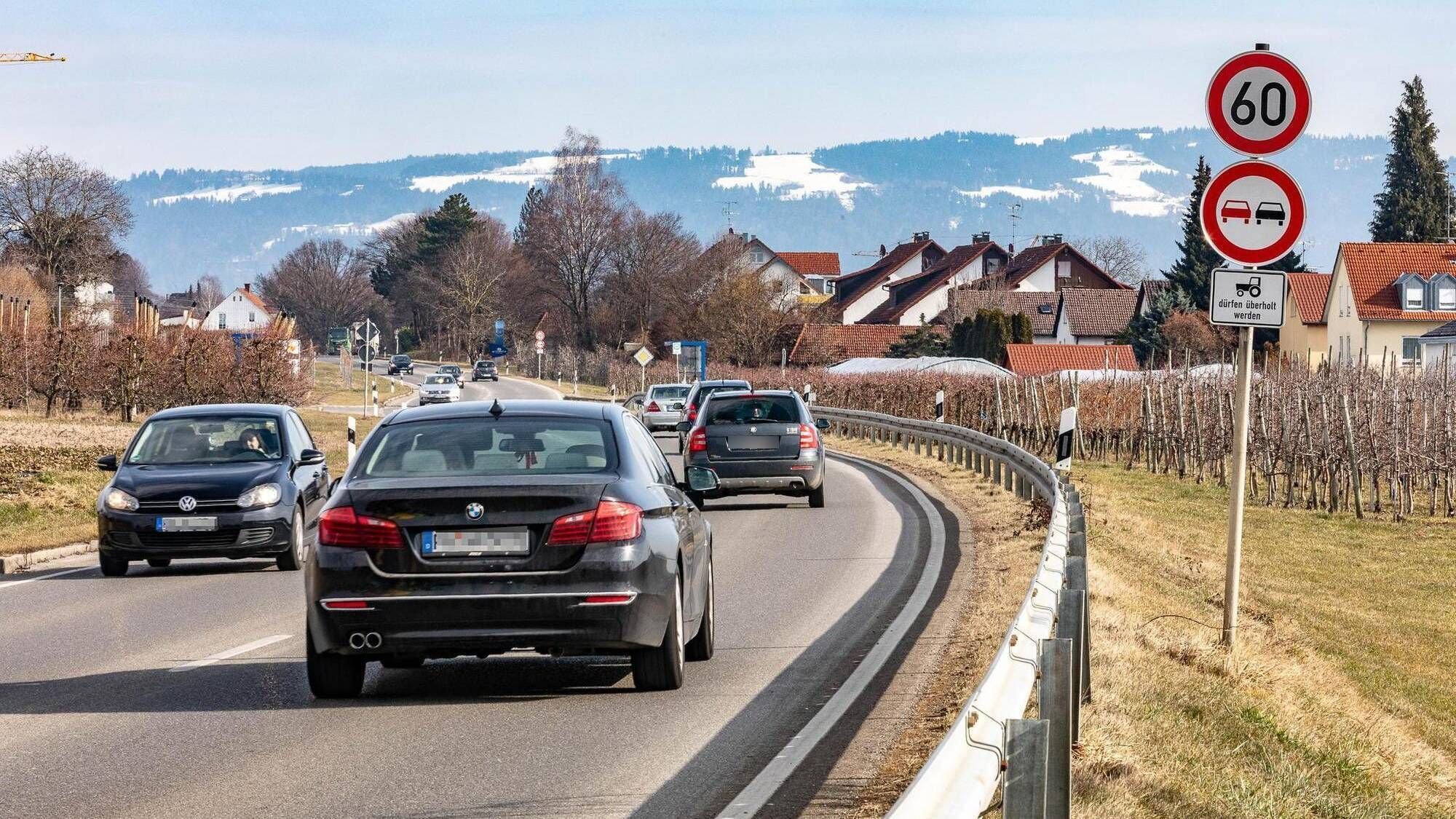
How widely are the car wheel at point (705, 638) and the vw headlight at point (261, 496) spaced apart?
269 inches

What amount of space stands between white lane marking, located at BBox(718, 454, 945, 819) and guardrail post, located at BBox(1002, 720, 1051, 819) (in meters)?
2.14

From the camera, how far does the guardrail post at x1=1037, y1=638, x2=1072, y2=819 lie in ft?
17.5

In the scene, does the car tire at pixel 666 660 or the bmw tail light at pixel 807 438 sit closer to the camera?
the car tire at pixel 666 660

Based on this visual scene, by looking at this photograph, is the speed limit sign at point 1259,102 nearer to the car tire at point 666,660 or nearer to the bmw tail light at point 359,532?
the car tire at point 666,660

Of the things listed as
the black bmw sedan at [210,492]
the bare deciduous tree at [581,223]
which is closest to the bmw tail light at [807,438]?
the black bmw sedan at [210,492]

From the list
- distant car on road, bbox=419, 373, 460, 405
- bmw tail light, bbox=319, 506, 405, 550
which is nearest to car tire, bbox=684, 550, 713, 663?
bmw tail light, bbox=319, 506, 405, 550

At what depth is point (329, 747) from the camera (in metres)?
7.75

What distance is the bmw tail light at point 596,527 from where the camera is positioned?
8.57m

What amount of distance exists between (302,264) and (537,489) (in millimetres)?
175272

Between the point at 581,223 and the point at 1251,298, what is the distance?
10819 cm

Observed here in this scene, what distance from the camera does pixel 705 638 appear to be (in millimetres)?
10180

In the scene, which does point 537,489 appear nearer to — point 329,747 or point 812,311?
point 329,747

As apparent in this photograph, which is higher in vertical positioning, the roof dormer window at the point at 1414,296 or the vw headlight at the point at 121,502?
the roof dormer window at the point at 1414,296

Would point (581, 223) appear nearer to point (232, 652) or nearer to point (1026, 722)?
point (232, 652)
